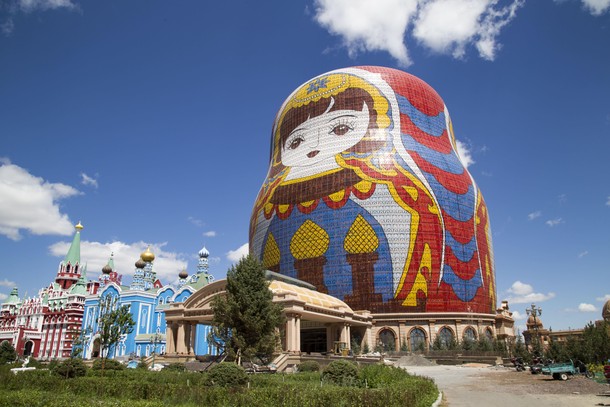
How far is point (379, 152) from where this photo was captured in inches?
2233

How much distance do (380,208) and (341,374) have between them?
37361 mm

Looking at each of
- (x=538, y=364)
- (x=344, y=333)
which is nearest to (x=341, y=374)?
(x=538, y=364)

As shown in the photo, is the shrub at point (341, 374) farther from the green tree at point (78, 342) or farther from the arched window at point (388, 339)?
the arched window at point (388, 339)

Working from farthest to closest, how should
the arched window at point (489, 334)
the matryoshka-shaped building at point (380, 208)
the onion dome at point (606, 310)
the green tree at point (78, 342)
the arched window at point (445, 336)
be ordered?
the onion dome at point (606, 310) < the arched window at point (489, 334) < the matryoshka-shaped building at point (380, 208) < the arched window at point (445, 336) < the green tree at point (78, 342)

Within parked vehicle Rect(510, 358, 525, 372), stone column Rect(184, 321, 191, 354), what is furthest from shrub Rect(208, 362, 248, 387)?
stone column Rect(184, 321, 191, 354)

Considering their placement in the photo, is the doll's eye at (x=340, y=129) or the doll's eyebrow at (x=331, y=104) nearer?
the doll's eye at (x=340, y=129)

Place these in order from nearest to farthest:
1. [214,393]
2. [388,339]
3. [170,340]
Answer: [214,393] < [170,340] < [388,339]

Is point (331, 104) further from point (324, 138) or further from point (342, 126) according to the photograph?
point (324, 138)

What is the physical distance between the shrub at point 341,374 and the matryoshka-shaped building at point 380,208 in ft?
114

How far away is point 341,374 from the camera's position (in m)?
17.2

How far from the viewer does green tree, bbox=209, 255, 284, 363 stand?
2530 cm

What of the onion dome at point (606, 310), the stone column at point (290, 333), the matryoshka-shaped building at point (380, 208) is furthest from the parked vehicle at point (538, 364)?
the onion dome at point (606, 310)

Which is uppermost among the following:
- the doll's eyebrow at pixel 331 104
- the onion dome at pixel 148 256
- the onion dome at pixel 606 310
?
the doll's eyebrow at pixel 331 104

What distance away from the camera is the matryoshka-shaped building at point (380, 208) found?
5153 cm
